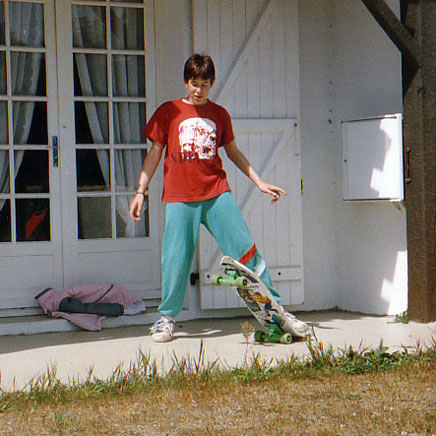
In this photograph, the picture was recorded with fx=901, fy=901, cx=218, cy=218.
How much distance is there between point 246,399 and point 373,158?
2.81 metres

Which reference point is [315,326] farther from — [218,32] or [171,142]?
[218,32]

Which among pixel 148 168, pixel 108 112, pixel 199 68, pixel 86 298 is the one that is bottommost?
pixel 86 298

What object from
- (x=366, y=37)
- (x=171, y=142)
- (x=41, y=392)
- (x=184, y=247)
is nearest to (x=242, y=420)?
(x=41, y=392)

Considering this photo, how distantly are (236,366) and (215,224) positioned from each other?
1.23m

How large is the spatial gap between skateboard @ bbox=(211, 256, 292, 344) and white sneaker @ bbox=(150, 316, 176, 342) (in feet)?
1.76

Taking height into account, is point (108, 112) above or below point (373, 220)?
above

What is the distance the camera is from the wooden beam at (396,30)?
598cm

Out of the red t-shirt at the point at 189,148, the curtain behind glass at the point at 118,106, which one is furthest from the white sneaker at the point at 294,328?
the curtain behind glass at the point at 118,106

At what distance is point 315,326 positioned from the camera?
20.9 ft

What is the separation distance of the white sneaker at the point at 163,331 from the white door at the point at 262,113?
88cm

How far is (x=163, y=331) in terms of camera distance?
19.0ft

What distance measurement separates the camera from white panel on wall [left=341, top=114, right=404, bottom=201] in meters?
6.36

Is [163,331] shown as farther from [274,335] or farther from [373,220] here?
[373,220]

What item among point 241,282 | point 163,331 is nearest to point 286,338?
point 241,282
